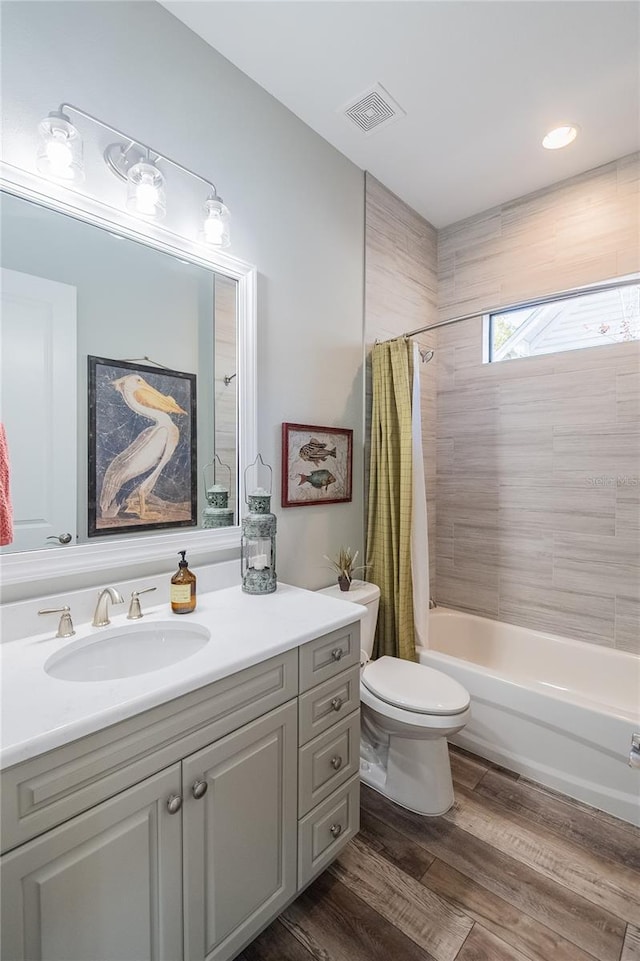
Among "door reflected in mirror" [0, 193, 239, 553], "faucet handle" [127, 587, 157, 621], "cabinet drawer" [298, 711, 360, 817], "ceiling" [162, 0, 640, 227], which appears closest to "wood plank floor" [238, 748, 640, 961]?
"cabinet drawer" [298, 711, 360, 817]

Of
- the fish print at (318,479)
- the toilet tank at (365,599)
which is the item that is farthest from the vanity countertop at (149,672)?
the fish print at (318,479)

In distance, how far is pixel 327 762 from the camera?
127 cm

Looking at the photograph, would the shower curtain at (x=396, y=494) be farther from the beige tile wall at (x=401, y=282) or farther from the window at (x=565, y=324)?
the window at (x=565, y=324)

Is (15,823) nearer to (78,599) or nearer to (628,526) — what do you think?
(78,599)

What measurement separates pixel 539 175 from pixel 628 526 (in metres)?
1.87

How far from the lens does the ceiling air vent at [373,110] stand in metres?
1.76

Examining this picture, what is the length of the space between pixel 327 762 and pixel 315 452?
1.20 meters

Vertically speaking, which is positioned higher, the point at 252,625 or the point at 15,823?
the point at 252,625

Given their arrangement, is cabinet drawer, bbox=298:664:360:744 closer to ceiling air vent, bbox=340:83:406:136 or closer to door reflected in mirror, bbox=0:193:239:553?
door reflected in mirror, bbox=0:193:239:553

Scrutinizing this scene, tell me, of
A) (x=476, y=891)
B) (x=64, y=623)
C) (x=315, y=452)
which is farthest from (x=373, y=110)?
(x=476, y=891)

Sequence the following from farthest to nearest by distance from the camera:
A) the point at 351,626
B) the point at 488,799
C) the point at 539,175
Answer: the point at 539,175 < the point at 488,799 < the point at 351,626

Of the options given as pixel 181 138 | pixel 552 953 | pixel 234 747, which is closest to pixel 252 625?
pixel 234 747

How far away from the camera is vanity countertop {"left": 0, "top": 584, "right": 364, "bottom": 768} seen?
733 millimetres

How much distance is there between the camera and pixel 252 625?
1217 mm
